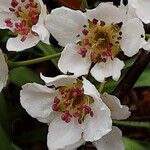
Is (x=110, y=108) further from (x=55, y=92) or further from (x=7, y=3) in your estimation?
(x=7, y=3)

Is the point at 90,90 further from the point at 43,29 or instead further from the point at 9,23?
the point at 9,23

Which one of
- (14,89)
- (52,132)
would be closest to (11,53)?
(14,89)

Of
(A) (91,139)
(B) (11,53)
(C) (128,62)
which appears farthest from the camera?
(B) (11,53)

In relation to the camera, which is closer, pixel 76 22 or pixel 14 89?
pixel 76 22

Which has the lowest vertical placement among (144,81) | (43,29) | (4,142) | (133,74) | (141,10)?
(4,142)

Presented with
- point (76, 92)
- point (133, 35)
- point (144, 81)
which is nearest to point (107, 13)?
point (133, 35)

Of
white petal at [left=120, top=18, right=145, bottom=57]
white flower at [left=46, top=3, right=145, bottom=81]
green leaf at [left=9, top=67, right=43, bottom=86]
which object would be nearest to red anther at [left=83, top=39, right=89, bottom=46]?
white flower at [left=46, top=3, right=145, bottom=81]

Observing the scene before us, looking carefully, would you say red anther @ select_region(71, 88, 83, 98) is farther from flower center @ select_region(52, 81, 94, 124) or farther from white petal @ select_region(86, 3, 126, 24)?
white petal @ select_region(86, 3, 126, 24)
